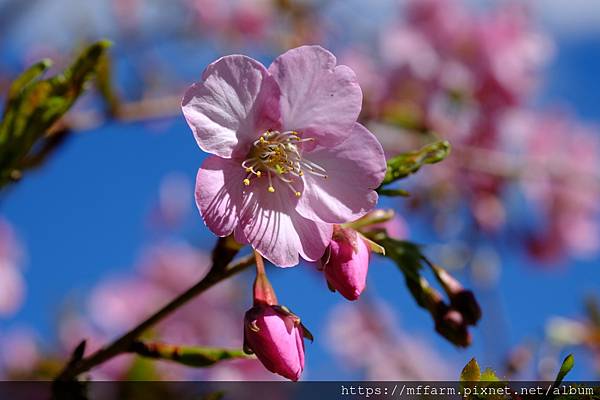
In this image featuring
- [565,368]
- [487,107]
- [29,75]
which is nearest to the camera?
[565,368]

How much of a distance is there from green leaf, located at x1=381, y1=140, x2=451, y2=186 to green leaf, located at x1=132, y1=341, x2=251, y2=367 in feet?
0.91

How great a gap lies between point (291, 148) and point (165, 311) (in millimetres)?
249

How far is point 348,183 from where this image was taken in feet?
2.84

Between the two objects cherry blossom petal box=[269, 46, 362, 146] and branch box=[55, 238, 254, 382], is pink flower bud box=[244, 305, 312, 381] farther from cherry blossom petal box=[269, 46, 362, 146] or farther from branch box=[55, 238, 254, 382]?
cherry blossom petal box=[269, 46, 362, 146]

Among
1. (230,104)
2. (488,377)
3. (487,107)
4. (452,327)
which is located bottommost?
(487,107)

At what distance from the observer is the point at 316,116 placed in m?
0.89

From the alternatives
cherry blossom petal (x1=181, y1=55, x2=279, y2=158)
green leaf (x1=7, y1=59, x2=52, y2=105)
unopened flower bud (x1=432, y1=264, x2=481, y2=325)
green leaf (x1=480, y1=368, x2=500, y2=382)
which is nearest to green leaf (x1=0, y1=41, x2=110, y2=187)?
green leaf (x1=7, y1=59, x2=52, y2=105)

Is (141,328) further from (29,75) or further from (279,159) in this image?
(29,75)

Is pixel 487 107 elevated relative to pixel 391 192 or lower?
lower

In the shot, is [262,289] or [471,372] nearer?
[471,372]

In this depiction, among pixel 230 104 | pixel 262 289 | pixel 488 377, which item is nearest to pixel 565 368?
pixel 488 377

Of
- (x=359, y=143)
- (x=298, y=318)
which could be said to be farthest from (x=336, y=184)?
(x=298, y=318)

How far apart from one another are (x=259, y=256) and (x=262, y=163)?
0.41 ft

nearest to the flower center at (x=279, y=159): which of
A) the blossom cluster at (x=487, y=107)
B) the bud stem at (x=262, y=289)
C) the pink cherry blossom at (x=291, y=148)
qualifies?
the pink cherry blossom at (x=291, y=148)
